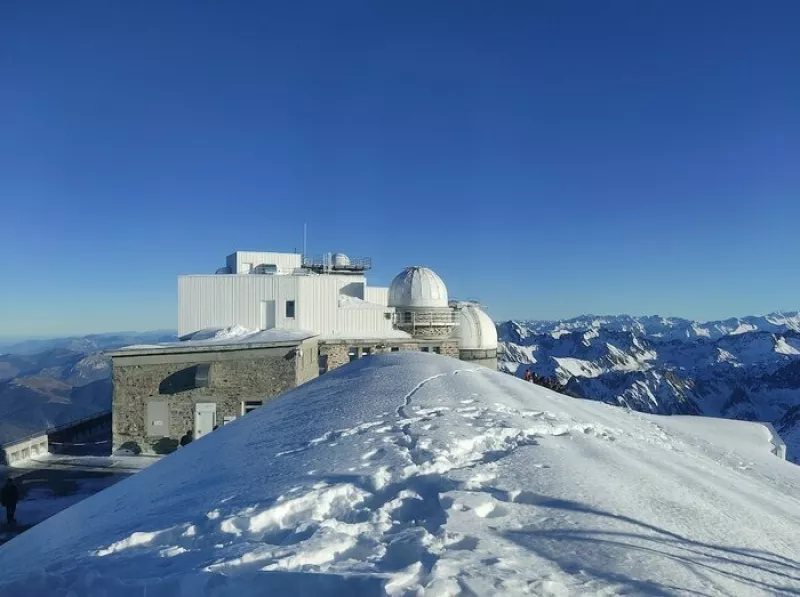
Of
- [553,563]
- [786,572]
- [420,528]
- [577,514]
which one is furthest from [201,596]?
[786,572]

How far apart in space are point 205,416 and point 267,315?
7872mm

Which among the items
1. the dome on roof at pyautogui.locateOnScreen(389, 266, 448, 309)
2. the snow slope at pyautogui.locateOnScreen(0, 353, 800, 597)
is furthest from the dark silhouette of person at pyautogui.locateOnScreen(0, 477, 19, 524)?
the dome on roof at pyautogui.locateOnScreen(389, 266, 448, 309)

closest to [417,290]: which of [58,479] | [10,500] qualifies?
[58,479]

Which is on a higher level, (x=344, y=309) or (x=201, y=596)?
(x=344, y=309)

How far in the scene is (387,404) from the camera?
8.75 meters

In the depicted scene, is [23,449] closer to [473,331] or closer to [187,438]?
[187,438]

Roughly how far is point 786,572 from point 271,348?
1818 cm

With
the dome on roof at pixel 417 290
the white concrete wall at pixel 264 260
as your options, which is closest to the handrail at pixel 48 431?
the white concrete wall at pixel 264 260

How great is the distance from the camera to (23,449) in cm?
1875

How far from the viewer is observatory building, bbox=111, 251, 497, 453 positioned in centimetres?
2011

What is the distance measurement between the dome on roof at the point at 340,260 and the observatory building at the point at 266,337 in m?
0.11

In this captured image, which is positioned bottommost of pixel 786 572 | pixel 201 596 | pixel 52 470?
pixel 52 470

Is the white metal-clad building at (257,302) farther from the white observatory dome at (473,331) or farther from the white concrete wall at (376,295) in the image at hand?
the white observatory dome at (473,331)

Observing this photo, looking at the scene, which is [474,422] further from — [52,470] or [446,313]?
[446,313]
